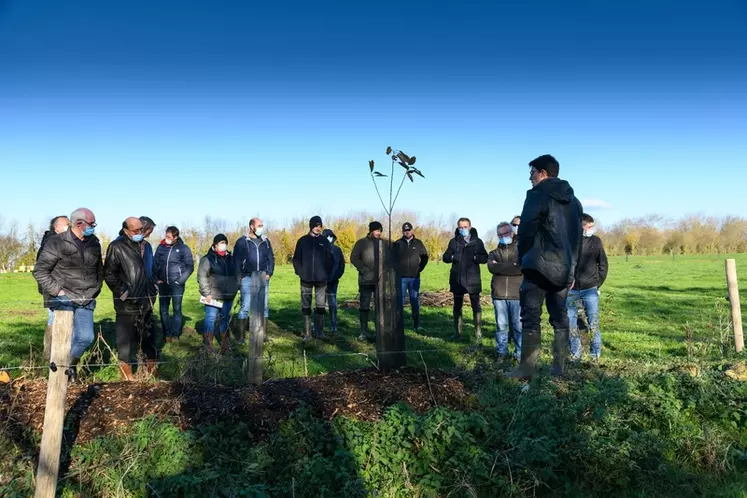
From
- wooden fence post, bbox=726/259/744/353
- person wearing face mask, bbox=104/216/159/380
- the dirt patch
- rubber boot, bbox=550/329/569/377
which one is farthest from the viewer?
the dirt patch

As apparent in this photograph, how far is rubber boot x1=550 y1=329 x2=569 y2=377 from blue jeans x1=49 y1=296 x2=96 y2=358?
5.19 m

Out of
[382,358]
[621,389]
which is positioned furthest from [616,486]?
[382,358]

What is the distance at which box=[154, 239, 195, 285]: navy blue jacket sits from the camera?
10547 mm

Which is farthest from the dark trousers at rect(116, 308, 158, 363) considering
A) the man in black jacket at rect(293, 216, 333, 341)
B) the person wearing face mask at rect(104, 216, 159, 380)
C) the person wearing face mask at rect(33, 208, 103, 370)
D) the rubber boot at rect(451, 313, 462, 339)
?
the rubber boot at rect(451, 313, 462, 339)

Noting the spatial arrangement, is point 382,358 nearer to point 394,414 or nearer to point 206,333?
point 394,414

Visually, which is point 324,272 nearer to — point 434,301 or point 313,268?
point 313,268

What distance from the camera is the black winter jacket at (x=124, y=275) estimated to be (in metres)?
7.02

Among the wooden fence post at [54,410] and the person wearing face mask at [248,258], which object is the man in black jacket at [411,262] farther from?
the wooden fence post at [54,410]

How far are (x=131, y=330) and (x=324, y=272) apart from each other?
413 centimetres

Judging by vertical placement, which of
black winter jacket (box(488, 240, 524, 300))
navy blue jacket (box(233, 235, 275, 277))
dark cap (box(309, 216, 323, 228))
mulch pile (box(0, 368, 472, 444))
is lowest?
mulch pile (box(0, 368, 472, 444))

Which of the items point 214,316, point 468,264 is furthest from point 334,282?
point 214,316

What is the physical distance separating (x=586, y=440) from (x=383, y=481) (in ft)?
5.58

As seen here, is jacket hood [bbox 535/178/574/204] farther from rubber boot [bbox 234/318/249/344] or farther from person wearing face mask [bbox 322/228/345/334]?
person wearing face mask [bbox 322/228/345/334]

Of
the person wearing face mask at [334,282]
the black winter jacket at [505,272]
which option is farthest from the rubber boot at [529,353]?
the person wearing face mask at [334,282]
